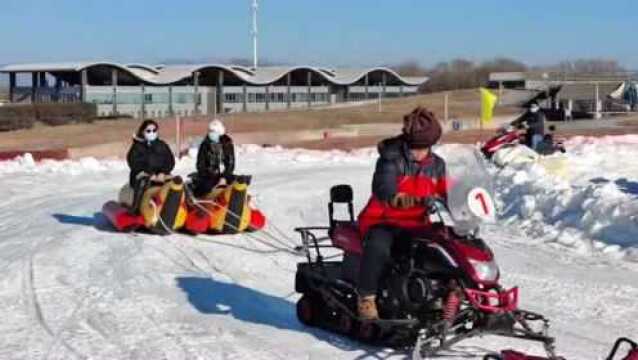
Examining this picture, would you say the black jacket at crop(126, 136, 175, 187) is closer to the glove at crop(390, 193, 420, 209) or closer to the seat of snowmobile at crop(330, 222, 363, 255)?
the seat of snowmobile at crop(330, 222, 363, 255)

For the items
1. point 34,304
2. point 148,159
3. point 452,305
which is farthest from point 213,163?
point 452,305

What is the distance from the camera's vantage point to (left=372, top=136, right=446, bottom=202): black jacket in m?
7.39

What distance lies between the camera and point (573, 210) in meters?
15.1

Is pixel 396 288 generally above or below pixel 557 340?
above

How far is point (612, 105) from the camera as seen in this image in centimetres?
7394

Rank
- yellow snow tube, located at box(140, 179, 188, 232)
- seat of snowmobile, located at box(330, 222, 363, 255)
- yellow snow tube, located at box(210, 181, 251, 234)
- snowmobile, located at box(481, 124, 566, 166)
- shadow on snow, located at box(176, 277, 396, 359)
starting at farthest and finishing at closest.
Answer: snowmobile, located at box(481, 124, 566, 166), yellow snow tube, located at box(210, 181, 251, 234), yellow snow tube, located at box(140, 179, 188, 232), shadow on snow, located at box(176, 277, 396, 359), seat of snowmobile, located at box(330, 222, 363, 255)

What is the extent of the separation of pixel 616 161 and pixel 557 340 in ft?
57.4

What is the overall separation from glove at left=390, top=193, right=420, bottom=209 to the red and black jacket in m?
0.04

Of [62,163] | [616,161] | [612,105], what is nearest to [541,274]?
[616,161]

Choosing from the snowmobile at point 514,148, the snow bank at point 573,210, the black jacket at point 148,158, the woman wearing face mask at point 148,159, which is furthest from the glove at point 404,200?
the snowmobile at point 514,148

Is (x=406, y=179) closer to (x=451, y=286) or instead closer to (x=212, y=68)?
(x=451, y=286)

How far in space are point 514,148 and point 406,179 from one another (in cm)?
1694

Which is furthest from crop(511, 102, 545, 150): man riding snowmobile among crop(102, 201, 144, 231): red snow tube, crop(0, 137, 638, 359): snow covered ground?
crop(102, 201, 144, 231): red snow tube

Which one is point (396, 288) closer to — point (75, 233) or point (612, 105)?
point (75, 233)
